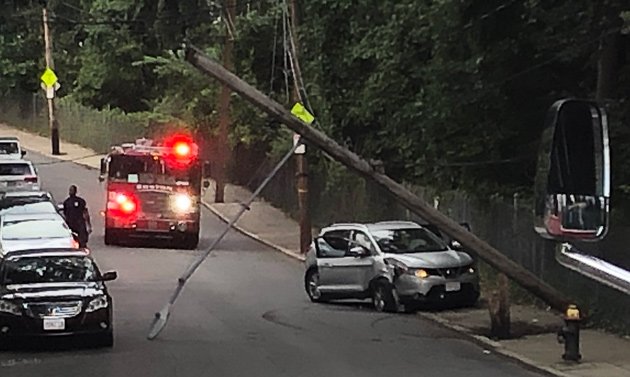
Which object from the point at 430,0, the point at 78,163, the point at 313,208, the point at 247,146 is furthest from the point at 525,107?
the point at 78,163

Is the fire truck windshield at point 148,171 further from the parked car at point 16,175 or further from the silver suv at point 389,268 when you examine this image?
the silver suv at point 389,268

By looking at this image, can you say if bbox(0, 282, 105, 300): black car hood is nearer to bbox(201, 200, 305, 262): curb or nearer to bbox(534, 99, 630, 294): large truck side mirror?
bbox(534, 99, 630, 294): large truck side mirror

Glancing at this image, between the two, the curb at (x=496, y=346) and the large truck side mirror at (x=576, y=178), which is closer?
the large truck side mirror at (x=576, y=178)

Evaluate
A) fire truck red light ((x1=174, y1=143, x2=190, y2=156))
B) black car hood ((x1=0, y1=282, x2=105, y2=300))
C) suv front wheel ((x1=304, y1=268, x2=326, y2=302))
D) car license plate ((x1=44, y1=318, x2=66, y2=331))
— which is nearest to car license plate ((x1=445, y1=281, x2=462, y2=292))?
suv front wheel ((x1=304, y1=268, x2=326, y2=302))

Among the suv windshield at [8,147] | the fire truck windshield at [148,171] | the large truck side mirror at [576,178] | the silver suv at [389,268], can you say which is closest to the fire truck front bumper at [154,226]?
the fire truck windshield at [148,171]

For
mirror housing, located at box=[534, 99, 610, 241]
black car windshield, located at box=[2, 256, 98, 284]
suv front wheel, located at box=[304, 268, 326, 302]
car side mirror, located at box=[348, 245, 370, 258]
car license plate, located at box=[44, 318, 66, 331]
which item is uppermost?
mirror housing, located at box=[534, 99, 610, 241]

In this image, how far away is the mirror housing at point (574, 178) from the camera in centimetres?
440

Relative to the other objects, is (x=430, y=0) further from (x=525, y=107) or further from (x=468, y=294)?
(x=468, y=294)

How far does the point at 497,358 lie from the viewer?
59.4 ft

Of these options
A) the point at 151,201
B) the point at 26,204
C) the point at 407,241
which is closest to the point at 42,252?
the point at 407,241

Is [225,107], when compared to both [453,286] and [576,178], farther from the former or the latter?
[576,178]

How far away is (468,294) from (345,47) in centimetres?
1433

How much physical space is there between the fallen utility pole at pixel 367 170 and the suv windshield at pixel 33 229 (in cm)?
707

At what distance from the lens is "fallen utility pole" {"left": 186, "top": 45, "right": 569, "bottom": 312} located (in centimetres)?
2023
